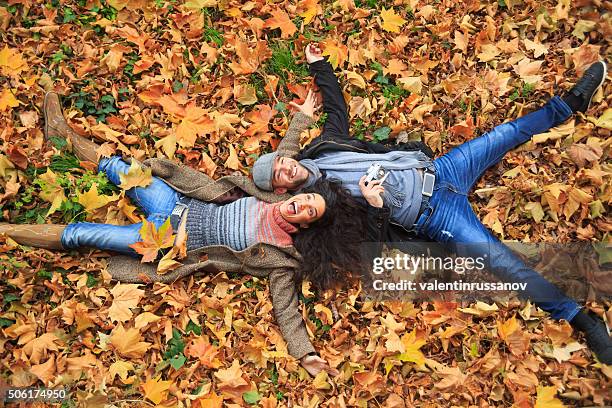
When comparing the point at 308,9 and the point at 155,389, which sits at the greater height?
the point at 308,9

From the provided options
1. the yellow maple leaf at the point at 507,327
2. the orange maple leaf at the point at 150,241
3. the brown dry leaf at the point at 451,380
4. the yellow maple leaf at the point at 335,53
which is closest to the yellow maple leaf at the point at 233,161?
the orange maple leaf at the point at 150,241

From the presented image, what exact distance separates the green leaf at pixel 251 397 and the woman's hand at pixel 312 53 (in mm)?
2598

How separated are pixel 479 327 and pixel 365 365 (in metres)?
0.85

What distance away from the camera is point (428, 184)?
3.86 m

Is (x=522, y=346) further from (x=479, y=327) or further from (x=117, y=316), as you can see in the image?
(x=117, y=316)

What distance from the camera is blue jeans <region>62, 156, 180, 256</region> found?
12.1ft

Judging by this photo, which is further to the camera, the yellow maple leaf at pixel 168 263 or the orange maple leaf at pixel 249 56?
the orange maple leaf at pixel 249 56

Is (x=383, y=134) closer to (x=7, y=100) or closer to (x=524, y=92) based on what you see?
(x=524, y=92)

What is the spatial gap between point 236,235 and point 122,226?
833mm

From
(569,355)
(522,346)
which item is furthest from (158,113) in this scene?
(569,355)

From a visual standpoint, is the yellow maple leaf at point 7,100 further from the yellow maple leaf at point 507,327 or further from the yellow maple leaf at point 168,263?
the yellow maple leaf at point 507,327

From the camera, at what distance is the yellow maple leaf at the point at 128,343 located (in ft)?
11.3

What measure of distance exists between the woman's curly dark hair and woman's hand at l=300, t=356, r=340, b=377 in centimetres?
51

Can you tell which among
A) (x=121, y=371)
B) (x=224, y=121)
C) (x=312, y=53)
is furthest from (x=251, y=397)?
(x=312, y=53)
